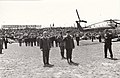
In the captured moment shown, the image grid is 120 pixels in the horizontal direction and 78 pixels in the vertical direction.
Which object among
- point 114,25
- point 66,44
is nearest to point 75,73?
point 66,44

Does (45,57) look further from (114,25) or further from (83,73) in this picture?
(114,25)

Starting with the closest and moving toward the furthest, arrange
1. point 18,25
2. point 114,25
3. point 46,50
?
point 46,50 → point 114,25 → point 18,25

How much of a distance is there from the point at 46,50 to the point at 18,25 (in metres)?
133

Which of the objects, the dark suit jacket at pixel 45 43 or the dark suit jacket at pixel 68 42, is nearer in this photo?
the dark suit jacket at pixel 45 43

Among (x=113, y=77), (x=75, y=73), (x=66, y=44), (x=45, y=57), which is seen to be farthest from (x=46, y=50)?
(x=113, y=77)

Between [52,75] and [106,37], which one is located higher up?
[106,37]

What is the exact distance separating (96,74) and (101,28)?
114ft

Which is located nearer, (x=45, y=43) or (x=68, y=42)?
(x=45, y=43)

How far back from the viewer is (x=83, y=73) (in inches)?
367

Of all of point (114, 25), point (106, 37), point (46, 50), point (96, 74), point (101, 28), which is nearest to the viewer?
point (96, 74)

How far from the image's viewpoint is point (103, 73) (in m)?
9.16

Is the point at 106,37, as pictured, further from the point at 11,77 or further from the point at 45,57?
the point at 11,77

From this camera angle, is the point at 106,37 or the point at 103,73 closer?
the point at 103,73

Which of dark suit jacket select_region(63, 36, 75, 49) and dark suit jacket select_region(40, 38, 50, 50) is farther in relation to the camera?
dark suit jacket select_region(63, 36, 75, 49)
